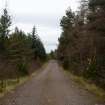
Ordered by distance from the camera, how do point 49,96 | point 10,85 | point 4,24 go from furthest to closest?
point 4,24, point 10,85, point 49,96

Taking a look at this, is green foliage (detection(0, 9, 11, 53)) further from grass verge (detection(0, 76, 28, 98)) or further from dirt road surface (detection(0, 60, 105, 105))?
dirt road surface (detection(0, 60, 105, 105))

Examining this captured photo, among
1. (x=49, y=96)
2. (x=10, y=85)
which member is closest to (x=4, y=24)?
(x=10, y=85)

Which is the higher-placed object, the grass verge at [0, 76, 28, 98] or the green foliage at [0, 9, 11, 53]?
the green foliage at [0, 9, 11, 53]

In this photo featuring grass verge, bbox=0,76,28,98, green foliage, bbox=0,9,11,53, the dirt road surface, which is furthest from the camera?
green foliage, bbox=0,9,11,53

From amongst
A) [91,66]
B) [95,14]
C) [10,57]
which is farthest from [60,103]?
[10,57]

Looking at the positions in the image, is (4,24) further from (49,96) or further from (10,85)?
(49,96)

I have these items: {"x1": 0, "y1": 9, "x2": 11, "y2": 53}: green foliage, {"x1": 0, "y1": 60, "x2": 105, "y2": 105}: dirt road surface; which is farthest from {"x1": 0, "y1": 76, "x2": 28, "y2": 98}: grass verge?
{"x1": 0, "y1": 9, "x2": 11, "y2": 53}: green foliage

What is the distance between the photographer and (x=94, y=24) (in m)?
25.7

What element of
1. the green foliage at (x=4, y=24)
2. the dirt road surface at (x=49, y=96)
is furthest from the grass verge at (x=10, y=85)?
the green foliage at (x=4, y=24)

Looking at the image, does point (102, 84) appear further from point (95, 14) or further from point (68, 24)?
point (68, 24)

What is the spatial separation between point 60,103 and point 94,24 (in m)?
9.24

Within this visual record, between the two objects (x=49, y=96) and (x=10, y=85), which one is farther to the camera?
(x=10, y=85)

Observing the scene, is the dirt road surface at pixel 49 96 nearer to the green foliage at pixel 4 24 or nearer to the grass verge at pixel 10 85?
the grass verge at pixel 10 85

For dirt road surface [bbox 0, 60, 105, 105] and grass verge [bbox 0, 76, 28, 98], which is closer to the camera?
dirt road surface [bbox 0, 60, 105, 105]
